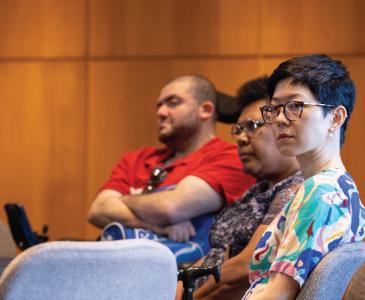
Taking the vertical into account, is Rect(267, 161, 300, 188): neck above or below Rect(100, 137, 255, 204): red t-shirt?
above

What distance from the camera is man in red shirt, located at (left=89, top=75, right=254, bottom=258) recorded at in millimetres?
3541

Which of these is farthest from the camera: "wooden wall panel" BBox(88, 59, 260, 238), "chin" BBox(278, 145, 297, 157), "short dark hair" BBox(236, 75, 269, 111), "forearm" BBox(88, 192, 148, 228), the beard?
"wooden wall panel" BBox(88, 59, 260, 238)

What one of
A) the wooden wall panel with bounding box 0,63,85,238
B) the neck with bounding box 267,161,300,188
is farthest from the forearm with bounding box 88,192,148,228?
the wooden wall panel with bounding box 0,63,85,238

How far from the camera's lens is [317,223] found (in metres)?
1.80

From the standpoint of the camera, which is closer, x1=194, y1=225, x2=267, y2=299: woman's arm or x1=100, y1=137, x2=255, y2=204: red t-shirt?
x1=194, y1=225, x2=267, y2=299: woman's arm

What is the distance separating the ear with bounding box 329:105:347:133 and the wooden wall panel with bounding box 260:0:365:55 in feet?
9.37

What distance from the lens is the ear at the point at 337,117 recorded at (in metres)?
2.00

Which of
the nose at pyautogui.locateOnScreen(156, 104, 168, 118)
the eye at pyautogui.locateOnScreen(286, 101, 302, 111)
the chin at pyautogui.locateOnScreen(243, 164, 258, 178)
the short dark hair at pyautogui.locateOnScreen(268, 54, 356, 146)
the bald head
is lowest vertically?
the chin at pyautogui.locateOnScreen(243, 164, 258, 178)

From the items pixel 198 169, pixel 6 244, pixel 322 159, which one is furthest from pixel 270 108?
pixel 198 169

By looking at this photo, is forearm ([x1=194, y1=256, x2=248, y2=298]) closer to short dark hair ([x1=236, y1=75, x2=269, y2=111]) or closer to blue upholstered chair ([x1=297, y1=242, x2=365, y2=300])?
short dark hair ([x1=236, y1=75, x2=269, y2=111])

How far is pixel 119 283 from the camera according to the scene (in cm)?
162

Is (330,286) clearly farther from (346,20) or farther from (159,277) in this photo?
(346,20)

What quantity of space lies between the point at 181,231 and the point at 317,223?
5.78 ft

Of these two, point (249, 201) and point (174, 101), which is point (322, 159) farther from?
point (174, 101)
